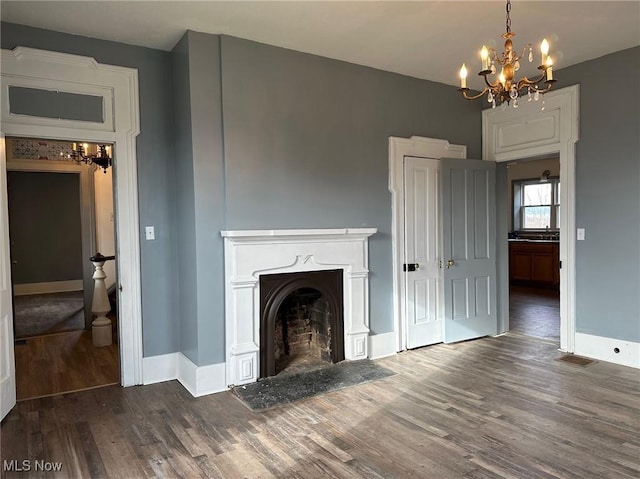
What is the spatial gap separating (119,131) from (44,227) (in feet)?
20.3

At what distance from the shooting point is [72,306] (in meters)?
7.17

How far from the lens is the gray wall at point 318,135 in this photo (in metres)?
3.68

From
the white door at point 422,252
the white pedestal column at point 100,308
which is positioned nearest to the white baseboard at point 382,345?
the white door at point 422,252

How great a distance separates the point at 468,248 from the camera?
4.94 metres

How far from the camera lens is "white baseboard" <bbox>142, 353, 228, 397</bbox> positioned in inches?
139

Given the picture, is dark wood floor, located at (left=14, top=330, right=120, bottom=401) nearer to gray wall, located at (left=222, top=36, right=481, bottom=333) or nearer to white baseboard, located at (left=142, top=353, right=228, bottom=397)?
white baseboard, located at (left=142, top=353, right=228, bottom=397)

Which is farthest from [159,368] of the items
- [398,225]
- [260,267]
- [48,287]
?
[48,287]

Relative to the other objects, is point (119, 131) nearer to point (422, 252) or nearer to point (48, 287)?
point (422, 252)

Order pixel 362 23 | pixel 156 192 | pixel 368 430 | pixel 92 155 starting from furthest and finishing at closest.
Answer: pixel 92 155, pixel 156 192, pixel 362 23, pixel 368 430

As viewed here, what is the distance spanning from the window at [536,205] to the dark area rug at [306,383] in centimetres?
674

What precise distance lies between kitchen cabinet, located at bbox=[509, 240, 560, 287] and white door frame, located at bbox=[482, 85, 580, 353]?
4.35m

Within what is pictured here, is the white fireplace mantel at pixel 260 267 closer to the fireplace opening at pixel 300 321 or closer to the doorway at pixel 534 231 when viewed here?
the fireplace opening at pixel 300 321

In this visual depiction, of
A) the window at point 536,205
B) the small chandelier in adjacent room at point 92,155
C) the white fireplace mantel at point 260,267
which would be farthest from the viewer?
the window at point 536,205

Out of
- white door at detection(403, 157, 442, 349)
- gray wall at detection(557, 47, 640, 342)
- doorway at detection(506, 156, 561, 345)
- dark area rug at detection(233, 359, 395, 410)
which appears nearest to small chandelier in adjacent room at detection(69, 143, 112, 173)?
dark area rug at detection(233, 359, 395, 410)
